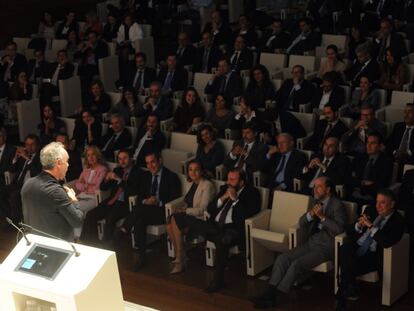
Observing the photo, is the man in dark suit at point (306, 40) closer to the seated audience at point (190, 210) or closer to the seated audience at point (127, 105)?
the seated audience at point (127, 105)

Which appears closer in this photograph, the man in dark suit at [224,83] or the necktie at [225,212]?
the necktie at [225,212]

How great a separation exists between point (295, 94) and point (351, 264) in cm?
297

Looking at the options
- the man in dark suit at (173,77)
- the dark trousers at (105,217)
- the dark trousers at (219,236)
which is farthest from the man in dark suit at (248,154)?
the man in dark suit at (173,77)

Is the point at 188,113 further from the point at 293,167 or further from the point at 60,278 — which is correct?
the point at 60,278

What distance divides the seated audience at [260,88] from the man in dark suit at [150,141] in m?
1.02

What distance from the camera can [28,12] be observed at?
12258 mm

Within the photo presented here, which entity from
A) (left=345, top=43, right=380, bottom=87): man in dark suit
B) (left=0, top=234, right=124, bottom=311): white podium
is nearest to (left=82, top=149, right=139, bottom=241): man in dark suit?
(left=345, top=43, right=380, bottom=87): man in dark suit

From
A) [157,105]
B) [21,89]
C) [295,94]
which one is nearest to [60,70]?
[21,89]

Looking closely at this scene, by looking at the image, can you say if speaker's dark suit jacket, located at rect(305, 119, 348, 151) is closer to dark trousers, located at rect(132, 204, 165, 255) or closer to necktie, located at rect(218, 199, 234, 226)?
necktie, located at rect(218, 199, 234, 226)

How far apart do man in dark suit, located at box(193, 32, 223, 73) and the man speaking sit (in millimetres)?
5970

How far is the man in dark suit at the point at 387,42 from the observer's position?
354 inches

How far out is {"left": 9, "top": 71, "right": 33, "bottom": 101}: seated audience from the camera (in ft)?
32.2

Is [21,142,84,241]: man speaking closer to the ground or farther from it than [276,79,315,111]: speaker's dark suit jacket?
farther from it

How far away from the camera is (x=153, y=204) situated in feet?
22.8
